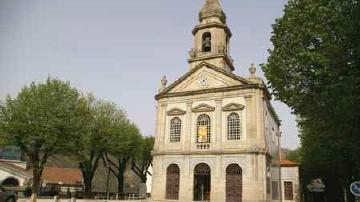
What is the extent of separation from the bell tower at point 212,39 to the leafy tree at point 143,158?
50.9ft

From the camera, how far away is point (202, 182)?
35.1 m

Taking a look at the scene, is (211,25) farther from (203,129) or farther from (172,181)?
(172,181)

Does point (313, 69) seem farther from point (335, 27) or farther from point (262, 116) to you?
point (262, 116)

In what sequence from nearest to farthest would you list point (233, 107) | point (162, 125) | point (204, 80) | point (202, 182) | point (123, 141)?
1. point (233, 107)
2. point (202, 182)
3. point (204, 80)
4. point (162, 125)
5. point (123, 141)

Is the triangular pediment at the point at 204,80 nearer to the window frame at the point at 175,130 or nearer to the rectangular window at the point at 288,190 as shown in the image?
the window frame at the point at 175,130

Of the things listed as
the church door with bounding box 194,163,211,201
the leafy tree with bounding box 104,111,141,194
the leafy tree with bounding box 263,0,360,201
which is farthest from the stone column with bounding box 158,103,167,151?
the leafy tree with bounding box 263,0,360,201

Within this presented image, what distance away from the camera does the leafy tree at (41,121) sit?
31.9 meters

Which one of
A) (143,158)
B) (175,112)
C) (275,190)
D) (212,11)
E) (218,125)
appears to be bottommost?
(275,190)

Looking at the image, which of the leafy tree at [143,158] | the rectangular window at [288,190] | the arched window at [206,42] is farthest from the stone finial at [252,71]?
the leafy tree at [143,158]

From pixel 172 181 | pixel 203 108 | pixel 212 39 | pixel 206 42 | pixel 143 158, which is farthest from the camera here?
pixel 143 158

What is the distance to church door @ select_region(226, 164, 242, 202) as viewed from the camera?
3091cm

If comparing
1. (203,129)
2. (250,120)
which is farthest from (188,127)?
(250,120)

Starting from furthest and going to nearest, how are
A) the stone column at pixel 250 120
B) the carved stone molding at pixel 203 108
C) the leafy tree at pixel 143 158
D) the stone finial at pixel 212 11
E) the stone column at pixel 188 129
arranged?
1. the leafy tree at pixel 143 158
2. the stone finial at pixel 212 11
3. the carved stone molding at pixel 203 108
4. the stone column at pixel 188 129
5. the stone column at pixel 250 120

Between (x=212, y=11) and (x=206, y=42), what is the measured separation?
11.6 feet
